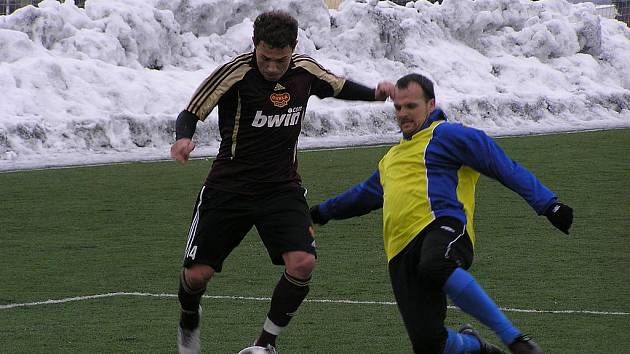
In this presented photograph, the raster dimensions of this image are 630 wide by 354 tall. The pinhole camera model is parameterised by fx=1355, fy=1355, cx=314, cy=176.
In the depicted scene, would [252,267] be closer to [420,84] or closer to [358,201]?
[358,201]

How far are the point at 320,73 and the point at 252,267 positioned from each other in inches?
135

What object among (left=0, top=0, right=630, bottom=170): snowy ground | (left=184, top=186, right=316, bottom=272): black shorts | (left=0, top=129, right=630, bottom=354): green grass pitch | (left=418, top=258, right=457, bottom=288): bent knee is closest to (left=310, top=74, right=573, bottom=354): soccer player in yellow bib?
(left=418, top=258, right=457, bottom=288): bent knee

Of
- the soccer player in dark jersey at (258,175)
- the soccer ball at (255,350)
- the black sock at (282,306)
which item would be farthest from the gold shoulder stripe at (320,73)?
the soccer ball at (255,350)

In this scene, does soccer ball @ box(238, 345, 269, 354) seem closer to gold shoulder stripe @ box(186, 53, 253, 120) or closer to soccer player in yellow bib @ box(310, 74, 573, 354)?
soccer player in yellow bib @ box(310, 74, 573, 354)

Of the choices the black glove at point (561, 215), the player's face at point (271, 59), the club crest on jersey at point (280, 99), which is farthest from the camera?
the club crest on jersey at point (280, 99)

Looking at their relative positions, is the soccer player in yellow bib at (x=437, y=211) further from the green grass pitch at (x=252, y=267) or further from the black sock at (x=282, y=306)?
the green grass pitch at (x=252, y=267)

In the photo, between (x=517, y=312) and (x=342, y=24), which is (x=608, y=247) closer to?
(x=517, y=312)

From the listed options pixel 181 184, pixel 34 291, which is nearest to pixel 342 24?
pixel 181 184

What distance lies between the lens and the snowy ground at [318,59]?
63.8 feet

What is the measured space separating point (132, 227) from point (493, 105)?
1249 cm

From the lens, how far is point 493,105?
2442 centimetres

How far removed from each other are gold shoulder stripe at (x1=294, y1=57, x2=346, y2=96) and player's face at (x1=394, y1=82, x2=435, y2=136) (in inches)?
40.3

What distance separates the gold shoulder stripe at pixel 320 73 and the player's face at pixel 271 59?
0.29m

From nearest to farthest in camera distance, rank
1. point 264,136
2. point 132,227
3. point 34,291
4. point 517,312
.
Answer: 1. point 264,136
2. point 517,312
3. point 34,291
4. point 132,227
